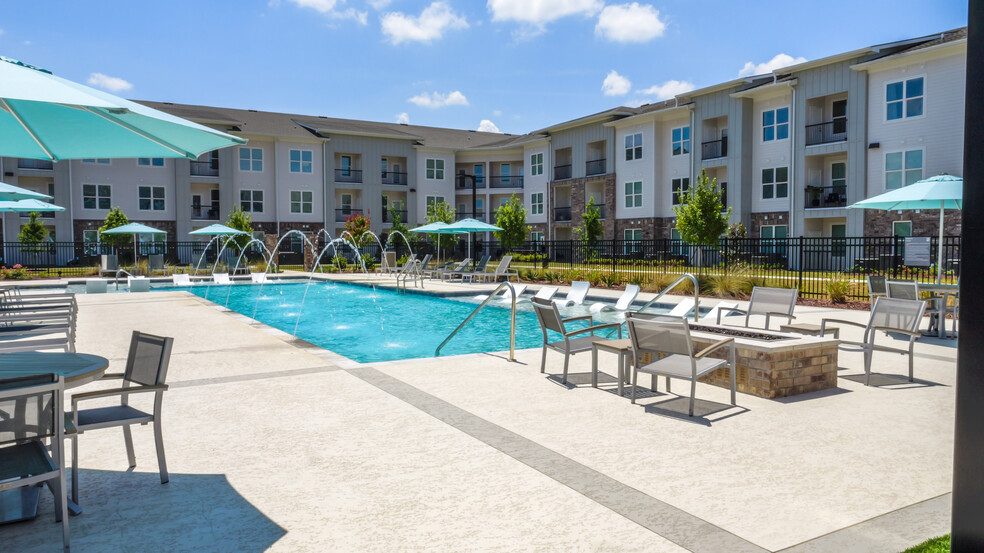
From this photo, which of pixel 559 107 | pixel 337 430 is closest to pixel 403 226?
pixel 559 107

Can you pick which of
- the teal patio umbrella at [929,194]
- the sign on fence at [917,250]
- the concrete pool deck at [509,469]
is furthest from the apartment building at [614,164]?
the concrete pool deck at [509,469]

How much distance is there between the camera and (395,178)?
160 ft

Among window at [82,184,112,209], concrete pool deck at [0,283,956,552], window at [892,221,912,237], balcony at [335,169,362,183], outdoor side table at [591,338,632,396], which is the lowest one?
concrete pool deck at [0,283,956,552]

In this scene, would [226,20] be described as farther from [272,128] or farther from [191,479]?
[272,128]

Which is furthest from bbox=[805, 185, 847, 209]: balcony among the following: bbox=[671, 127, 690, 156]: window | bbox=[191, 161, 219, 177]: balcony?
bbox=[191, 161, 219, 177]: balcony

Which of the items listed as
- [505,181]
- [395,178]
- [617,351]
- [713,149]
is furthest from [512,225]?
[617,351]

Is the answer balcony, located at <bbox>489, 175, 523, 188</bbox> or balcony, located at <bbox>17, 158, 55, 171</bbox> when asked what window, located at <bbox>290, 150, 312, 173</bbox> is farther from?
balcony, located at <bbox>489, 175, 523, 188</bbox>

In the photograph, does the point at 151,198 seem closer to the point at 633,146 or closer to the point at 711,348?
the point at 633,146

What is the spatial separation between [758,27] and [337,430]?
14.2 metres

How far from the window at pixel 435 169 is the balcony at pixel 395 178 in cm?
184

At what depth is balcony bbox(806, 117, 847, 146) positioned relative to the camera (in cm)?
3055

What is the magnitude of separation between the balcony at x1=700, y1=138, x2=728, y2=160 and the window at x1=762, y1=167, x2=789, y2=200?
2.75 meters

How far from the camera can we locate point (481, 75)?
1193 inches

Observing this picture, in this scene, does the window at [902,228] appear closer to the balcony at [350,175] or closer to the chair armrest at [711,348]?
the chair armrest at [711,348]
